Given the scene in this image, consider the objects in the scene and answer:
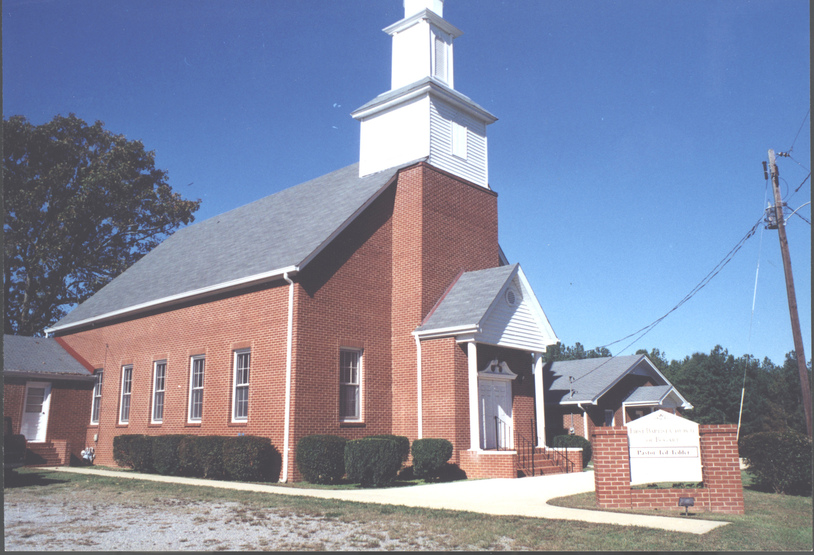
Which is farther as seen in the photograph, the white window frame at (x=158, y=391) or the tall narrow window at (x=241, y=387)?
the white window frame at (x=158, y=391)

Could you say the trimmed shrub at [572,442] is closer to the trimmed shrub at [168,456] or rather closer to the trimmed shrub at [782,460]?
the trimmed shrub at [782,460]

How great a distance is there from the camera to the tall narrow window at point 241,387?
19172 millimetres

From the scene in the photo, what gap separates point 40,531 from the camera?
8820 millimetres

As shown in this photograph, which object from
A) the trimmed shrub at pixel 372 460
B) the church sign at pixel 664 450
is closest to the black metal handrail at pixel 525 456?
the trimmed shrub at pixel 372 460

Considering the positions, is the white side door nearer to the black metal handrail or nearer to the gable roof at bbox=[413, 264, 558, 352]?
the gable roof at bbox=[413, 264, 558, 352]

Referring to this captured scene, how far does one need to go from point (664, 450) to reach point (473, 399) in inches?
290

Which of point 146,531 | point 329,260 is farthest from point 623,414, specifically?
point 146,531

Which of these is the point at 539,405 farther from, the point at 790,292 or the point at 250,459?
the point at 250,459

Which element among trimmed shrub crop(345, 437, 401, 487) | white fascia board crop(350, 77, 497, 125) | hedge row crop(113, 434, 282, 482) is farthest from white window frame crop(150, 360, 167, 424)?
white fascia board crop(350, 77, 497, 125)

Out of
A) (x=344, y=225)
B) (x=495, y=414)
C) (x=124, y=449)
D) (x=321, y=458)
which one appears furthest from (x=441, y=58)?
(x=124, y=449)

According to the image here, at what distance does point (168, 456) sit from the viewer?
1861 cm

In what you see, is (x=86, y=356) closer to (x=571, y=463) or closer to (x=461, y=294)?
(x=461, y=294)

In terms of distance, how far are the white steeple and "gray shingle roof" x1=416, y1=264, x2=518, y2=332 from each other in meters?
4.10

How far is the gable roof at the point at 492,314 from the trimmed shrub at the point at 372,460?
412 cm
